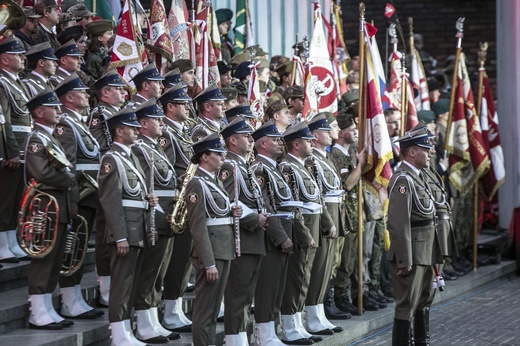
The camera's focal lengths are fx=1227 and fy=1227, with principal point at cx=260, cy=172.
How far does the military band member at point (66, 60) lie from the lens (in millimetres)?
10891

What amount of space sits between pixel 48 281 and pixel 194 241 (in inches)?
46.5

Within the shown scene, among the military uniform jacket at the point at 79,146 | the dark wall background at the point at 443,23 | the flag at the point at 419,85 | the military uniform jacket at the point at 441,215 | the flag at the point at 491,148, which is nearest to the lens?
the military uniform jacket at the point at 79,146

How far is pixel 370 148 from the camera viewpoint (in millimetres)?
12906

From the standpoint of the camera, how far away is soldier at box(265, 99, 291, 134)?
1184cm

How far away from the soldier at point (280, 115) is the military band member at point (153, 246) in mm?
2018

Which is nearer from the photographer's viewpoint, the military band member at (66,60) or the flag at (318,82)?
the military band member at (66,60)

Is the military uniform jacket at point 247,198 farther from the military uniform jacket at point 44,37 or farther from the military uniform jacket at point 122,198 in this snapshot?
the military uniform jacket at point 44,37

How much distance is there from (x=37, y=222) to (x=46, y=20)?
287 centimetres

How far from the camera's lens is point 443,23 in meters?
23.9

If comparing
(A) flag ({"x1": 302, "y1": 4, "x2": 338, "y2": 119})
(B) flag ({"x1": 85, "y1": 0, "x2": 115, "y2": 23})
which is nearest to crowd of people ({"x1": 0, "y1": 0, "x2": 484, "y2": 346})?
(A) flag ({"x1": 302, "y1": 4, "x2": 338, "y2": 119})

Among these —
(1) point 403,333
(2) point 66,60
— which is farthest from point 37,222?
(1) point 403,333

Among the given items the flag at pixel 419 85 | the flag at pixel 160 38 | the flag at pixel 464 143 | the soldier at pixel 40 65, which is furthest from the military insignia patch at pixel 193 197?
the flag at pixel 419 85

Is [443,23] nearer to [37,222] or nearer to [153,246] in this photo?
[153,246]

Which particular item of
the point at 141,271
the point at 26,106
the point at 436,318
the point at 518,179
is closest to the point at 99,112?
the point at 26,106
